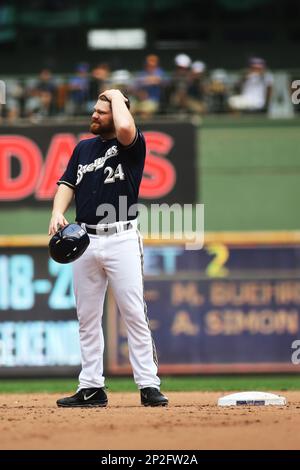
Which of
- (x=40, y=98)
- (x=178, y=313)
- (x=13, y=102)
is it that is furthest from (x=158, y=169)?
(x=178, y=313)

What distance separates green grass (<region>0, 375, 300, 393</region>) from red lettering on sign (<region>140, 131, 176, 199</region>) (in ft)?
13.8

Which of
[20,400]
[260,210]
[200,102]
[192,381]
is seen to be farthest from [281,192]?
[20,400]

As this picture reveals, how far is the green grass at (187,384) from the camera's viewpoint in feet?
38.9

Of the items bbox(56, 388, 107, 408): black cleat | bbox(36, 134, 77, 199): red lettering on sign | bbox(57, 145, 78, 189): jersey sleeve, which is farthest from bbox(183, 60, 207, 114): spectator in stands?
bbox(56, 388, 107, 408): black cleat

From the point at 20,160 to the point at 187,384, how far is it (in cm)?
613

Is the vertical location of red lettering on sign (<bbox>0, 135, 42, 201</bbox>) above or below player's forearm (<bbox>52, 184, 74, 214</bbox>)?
above

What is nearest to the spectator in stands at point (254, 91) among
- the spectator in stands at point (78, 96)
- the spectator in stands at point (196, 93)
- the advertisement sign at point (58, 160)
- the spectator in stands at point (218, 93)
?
the spectator in stands at point (218, 93)

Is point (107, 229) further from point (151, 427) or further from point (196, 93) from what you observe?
point (196, 93)

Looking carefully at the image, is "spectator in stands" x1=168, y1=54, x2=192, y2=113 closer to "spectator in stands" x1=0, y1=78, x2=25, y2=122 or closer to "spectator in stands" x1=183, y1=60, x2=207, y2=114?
"spectator in stands" x1=183, y1=60, x2=207, y2=114

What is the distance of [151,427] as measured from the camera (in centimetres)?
635

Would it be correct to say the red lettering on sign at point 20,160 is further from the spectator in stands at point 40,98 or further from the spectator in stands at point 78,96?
the spectator in stands at point 78,96

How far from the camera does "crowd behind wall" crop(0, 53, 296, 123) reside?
17938 millimetres

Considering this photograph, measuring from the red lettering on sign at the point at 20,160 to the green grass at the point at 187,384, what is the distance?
14.4 ft
